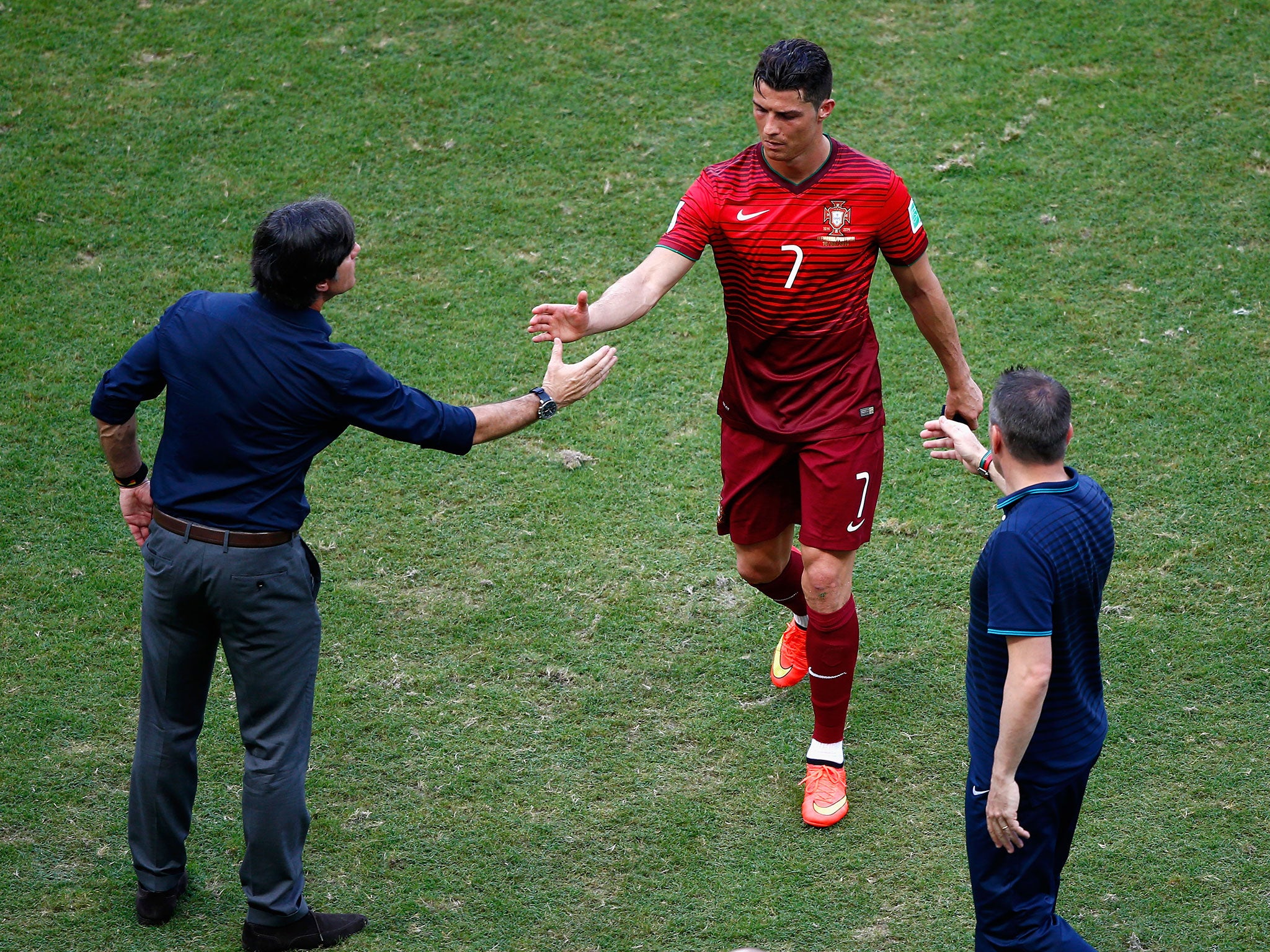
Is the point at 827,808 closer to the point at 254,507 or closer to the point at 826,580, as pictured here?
the point at 826,580

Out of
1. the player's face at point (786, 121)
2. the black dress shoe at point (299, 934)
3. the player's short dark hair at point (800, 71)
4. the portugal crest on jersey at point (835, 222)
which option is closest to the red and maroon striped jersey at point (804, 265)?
the portugal crest on jersey at point (835, 222)

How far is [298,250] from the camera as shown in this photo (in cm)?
369

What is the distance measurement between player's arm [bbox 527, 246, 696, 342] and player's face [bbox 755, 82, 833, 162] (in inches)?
20.0

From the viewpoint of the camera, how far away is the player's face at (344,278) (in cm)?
386

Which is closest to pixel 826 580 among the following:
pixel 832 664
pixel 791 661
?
pixel 832 664

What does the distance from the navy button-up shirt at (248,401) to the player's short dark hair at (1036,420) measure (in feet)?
5.50

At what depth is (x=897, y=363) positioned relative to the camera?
7.05m

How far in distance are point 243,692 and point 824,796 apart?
2.09 meters

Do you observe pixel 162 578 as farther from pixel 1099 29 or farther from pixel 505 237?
pixel 1099 29

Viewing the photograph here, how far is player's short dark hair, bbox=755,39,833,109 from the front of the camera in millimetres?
4359

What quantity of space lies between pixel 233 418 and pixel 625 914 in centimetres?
205

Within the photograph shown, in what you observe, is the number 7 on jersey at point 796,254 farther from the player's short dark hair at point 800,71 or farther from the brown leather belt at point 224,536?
the brown leather belt at point 224,536

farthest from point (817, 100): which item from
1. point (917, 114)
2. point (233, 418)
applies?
point (917, 114)

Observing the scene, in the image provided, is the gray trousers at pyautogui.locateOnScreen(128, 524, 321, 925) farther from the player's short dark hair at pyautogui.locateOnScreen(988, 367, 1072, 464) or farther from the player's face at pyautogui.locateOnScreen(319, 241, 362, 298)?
the player's short dark hair at pyautogui.locateOnScreen(988, 367, 1072, 464)
